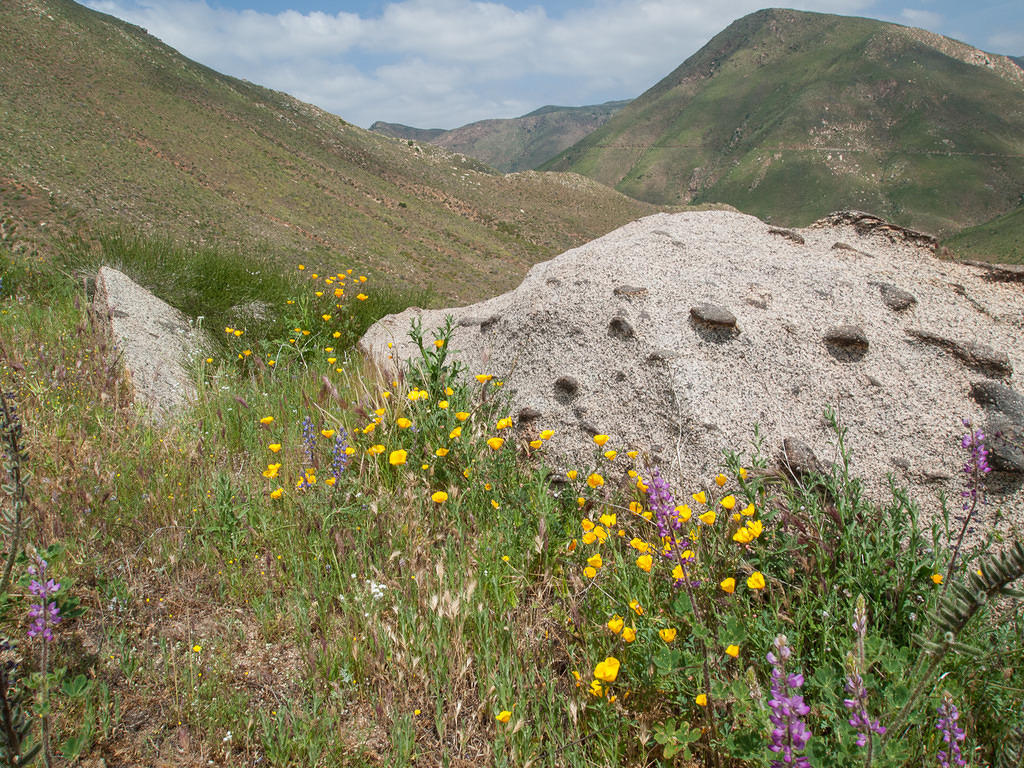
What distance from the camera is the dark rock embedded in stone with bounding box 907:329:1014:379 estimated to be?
3.20 metres

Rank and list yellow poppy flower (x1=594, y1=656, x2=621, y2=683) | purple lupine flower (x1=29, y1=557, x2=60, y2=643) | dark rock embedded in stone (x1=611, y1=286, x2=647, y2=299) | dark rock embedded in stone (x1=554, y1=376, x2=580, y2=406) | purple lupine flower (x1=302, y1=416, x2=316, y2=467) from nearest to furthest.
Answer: purple lupine flower (x1=29, y1=557, x2=60, y2=643) → yellow poppy flower (x1=594, y1=656, x2=621, y2=683) → purple lupine flower (x1=302, y1=416, x2=316, y2=467) → dark rock embedded in stone (x1=554, y1=376, x2=580, y2=406) → dark rock embedded in stone (x1=611, y1=286, x2=647, y2=299)

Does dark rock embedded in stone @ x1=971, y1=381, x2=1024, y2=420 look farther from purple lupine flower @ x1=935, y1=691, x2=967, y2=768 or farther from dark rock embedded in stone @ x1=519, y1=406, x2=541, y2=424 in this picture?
dark rock embedded in stone @ x1=519, y1=406, x2=541, y2=424

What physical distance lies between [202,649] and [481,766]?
1338 mm

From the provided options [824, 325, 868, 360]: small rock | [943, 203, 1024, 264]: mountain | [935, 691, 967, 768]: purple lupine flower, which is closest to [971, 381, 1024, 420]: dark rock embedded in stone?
[824, 325, 868, 360]: small rock

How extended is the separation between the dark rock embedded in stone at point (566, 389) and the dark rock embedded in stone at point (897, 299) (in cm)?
221

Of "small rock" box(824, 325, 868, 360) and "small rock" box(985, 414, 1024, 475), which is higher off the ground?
"small rock" box(824, 325, 868, 360)

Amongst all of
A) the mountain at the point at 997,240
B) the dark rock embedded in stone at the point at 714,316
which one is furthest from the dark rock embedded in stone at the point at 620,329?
the mountain at the point at 997,240

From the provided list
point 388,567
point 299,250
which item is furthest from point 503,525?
point 299,250

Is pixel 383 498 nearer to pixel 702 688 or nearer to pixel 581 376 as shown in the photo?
pixel 581 376

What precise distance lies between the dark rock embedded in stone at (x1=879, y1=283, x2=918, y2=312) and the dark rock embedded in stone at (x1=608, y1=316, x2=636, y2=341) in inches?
68.7

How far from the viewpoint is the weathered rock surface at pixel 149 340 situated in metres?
4.65

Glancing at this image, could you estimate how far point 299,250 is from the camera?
1647 cm

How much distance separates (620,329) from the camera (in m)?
3.98

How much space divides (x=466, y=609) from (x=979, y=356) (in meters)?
3.34
